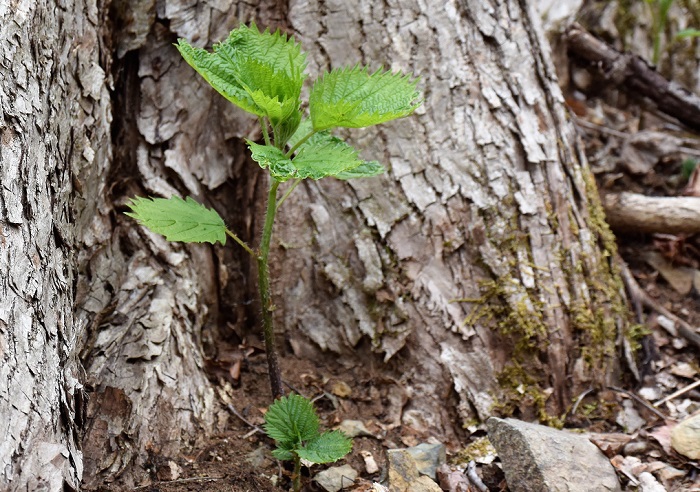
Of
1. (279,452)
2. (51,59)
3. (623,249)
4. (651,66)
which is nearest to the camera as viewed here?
(279,452)

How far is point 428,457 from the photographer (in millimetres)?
2018

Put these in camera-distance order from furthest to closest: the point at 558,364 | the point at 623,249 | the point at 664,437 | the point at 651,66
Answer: the point at 651,66 → the point at 623,249 → the point at 558,364 → the point at 664,437

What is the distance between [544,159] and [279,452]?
1524 millimetres

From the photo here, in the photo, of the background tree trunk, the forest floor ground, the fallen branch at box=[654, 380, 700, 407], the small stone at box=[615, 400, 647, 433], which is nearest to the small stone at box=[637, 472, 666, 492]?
the forest floor ground

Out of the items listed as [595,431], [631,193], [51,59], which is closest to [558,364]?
[595,431]

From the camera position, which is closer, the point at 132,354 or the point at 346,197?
the point at 132,354

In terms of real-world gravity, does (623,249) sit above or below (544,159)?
below

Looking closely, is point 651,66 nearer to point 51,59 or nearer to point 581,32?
point 581,32

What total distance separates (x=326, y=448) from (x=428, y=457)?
42cm

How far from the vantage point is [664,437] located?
2.17 m

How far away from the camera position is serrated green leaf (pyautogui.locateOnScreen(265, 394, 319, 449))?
1.79 m

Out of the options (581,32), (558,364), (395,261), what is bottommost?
(558,364)

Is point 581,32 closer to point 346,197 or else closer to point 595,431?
point 346,197

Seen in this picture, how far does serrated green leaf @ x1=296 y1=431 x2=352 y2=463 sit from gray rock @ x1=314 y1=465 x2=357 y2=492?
176mm
